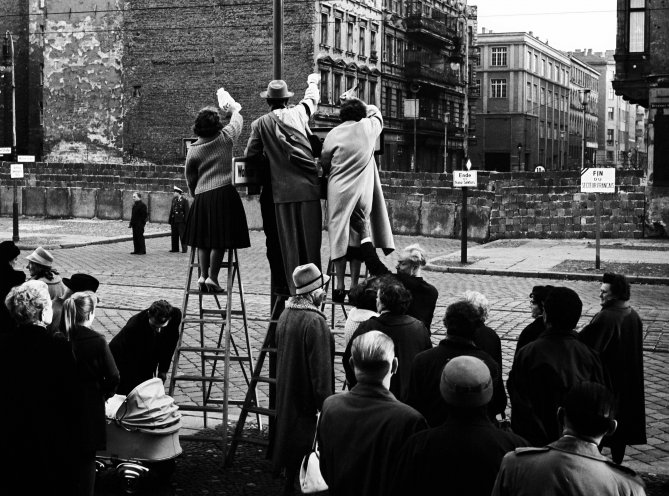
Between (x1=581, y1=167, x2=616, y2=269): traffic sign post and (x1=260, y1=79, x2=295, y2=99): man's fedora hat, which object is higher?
(x1=260, y1=79, x2=295, y2=99): man's fedora hat

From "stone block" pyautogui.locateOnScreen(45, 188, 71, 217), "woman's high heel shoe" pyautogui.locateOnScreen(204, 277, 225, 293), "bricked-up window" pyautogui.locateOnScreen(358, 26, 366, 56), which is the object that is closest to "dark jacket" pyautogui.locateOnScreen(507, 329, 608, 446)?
"woman's high heel shoe" pyautogui.locateOnScreen(204, 277, 225, 293)

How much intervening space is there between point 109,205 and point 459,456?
116 ft

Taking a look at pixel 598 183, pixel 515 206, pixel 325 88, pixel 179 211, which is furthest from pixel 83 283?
pixel 325 88

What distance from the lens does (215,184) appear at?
8.05m

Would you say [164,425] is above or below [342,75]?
below

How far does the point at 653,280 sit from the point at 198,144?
50.5 feet

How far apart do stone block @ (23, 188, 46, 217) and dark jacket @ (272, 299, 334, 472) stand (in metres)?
34.7

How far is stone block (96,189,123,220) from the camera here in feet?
126

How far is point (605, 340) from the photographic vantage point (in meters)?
7.36

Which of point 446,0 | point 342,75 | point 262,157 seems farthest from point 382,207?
point 446,0

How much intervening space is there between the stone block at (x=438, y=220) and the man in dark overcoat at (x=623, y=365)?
2439cm

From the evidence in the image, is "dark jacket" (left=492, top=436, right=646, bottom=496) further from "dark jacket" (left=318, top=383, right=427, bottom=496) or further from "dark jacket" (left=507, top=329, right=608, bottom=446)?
"dark jacket" (left=507, top=329, right=608, bottom=446)

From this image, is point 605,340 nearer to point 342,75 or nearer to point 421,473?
point 421,473

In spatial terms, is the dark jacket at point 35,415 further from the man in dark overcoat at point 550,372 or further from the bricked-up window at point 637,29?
the bricked-up window at point 637,29
